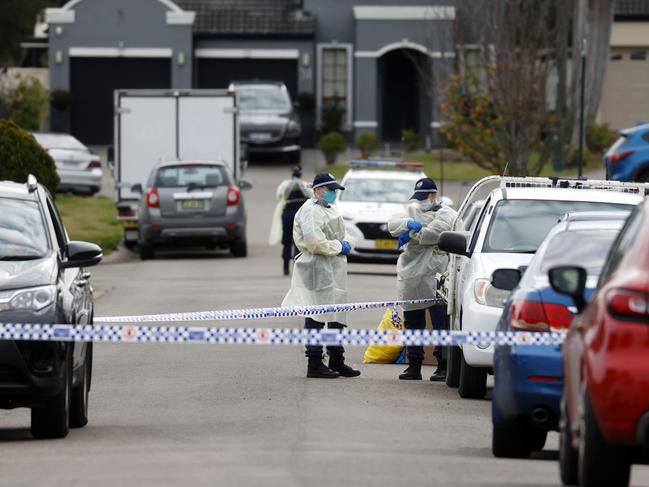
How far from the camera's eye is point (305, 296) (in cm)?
1509

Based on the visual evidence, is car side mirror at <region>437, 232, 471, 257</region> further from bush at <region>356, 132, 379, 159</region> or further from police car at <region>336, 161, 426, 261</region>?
bush at <region>356, 132, 379, 159</region>

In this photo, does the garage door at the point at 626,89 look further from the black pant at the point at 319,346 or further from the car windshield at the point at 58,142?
the black pant at the point at 319,346

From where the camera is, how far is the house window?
5300 centimetres

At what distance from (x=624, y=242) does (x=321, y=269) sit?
706 cm

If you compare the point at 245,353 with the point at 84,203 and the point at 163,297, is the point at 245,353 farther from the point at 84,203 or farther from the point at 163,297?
the point at 84,203

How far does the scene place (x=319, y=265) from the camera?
15.1 m

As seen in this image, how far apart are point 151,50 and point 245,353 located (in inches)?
1421

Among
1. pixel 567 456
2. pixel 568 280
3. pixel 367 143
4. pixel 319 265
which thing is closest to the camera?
pixel 568 280

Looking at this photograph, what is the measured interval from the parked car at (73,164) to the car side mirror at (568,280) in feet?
105

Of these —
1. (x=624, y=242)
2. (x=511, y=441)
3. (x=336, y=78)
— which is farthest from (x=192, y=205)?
(x=336, y=78)

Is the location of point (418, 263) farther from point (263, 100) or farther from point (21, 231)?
point (263, 100)

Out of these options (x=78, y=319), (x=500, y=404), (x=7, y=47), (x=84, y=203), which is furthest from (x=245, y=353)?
(x=7, y=47)

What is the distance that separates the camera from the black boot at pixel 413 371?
15.3 m

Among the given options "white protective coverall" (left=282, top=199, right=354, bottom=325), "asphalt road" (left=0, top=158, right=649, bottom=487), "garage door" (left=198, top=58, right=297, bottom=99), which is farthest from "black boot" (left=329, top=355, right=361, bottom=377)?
"garage door" (left=198, top=58, right=297, bottom=99)
